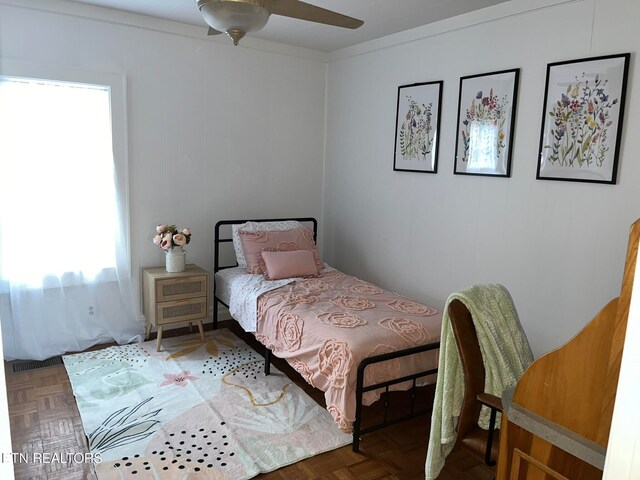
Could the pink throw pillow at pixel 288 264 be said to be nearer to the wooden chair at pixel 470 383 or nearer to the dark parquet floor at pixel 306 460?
the dark parquet floor at pixel 306 460

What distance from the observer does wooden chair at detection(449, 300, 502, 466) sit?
75.0 inches

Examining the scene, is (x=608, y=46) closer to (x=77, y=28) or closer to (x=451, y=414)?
(x=451, y=414)

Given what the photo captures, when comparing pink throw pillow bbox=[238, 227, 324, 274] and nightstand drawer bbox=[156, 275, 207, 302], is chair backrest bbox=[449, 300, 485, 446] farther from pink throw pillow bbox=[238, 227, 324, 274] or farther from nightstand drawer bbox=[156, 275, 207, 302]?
nightstand drawer bbox=[156, 275, 207, 302]

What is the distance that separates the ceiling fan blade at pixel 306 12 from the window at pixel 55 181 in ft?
7.63

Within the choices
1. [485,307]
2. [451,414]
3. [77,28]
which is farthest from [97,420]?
[77,28]

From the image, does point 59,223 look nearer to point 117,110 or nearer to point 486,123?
point 117,110

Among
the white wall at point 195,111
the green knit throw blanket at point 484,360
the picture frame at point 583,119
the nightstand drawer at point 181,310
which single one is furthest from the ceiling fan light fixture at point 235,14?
the nightstand drawer at point 181,310

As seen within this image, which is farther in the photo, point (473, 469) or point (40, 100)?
point (40, 100)

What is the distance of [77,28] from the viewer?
3533 mm

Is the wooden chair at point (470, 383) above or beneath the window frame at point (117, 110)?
beneath

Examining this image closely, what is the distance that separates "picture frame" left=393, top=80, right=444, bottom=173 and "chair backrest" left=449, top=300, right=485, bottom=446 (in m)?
1.99

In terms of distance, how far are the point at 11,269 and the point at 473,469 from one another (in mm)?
3267

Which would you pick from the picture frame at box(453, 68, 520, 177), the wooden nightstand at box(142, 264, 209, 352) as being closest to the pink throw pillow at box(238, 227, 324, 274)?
the wooden nightstand at box(142, 264, 209, 352)

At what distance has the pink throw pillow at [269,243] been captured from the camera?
13.1ft
